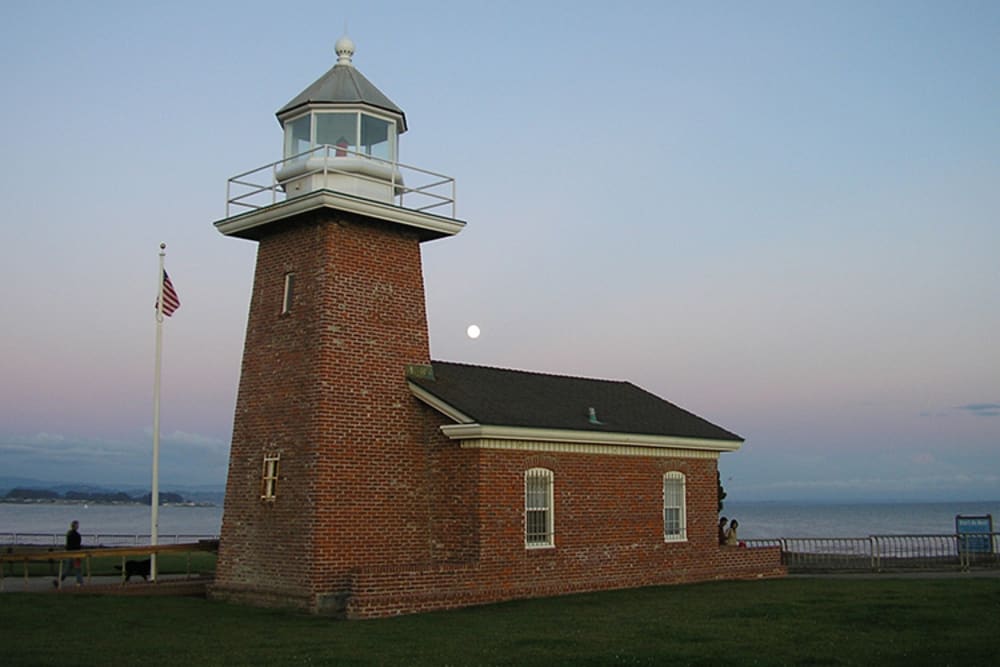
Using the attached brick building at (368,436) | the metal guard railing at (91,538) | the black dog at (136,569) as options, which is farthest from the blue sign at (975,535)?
the metal guard railing at (91,538)

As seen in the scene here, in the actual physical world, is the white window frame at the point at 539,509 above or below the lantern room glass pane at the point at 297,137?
below

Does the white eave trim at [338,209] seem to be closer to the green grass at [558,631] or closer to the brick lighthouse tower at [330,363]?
the brick lighthouse tower at [330,363]

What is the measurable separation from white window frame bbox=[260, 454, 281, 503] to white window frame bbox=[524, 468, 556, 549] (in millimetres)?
4471

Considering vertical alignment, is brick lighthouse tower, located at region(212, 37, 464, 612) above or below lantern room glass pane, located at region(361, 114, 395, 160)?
below

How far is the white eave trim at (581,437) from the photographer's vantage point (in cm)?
1831

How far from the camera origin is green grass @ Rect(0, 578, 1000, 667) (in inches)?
479

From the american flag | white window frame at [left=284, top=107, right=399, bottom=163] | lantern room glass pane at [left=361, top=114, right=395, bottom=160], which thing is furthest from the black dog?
lantern room glass pane at [left=361, top=114, right=395, bottom=160]

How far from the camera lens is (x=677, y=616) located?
15.8 meters

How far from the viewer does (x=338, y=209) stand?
1817cm

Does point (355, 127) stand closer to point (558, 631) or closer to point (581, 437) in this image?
point (581, 437)

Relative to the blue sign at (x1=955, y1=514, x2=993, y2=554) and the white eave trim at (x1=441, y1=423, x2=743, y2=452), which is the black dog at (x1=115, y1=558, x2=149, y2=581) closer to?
the white eave trim at (x1=441, y1=423, x2=743, y2=452)

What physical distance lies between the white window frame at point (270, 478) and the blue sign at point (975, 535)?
17.7m

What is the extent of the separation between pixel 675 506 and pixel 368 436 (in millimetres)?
7464

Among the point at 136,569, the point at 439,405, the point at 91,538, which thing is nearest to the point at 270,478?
the point at 439,405
